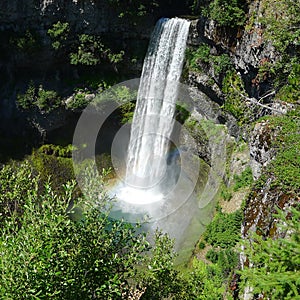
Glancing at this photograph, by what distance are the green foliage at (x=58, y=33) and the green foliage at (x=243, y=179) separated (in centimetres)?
1153

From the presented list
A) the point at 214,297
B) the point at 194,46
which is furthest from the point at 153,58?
the point at 214,297

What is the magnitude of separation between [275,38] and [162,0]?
10.1 m

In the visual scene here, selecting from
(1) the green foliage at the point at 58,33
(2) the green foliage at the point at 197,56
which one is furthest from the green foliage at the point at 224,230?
(1) the green foliage at the point at 58,33

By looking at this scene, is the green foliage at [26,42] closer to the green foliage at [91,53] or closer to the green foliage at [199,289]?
the green foliage at [91,53]

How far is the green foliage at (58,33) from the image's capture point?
18.7m

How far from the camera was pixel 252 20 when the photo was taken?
14.2m

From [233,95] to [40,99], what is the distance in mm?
10376

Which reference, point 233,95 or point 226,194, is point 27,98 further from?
point 226,194

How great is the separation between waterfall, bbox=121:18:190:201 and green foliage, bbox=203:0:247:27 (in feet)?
8.02

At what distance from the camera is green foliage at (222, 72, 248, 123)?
14778 mm

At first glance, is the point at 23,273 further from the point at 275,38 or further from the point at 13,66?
the point at 13,66

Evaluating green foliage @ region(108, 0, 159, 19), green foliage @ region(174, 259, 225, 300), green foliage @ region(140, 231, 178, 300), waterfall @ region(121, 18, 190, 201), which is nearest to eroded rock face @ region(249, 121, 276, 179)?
green foliage @ region(174, 259, 225, 300)

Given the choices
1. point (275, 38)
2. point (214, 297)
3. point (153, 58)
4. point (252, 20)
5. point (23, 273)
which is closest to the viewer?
point (23, 273)

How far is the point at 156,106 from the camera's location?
63.6 feet
